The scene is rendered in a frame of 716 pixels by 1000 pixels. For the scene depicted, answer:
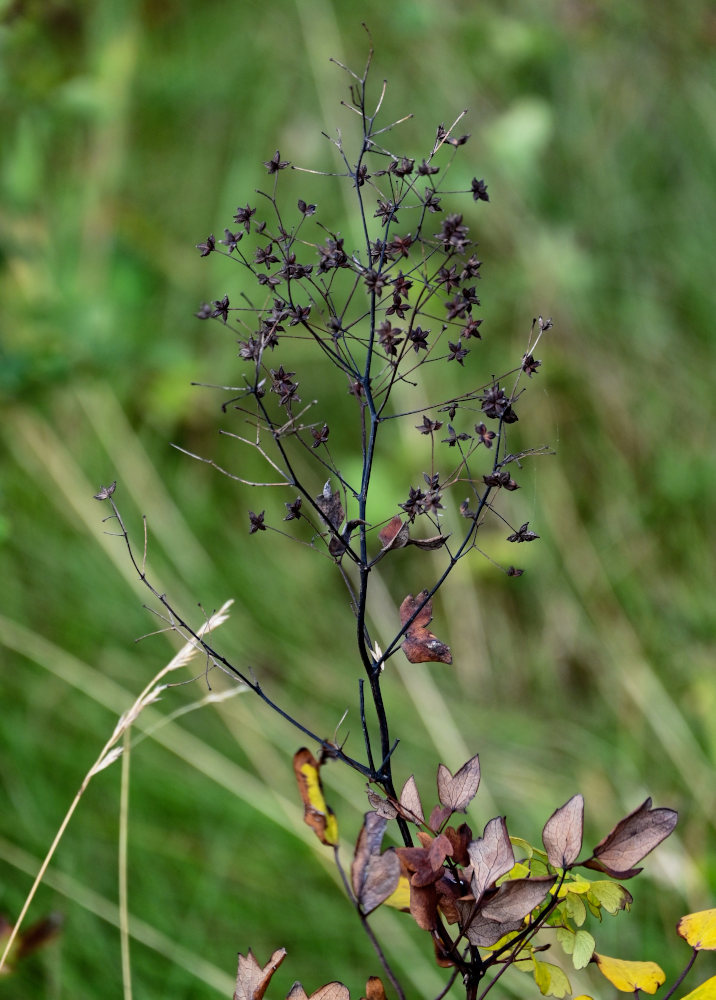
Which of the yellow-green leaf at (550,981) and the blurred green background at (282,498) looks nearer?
the yellow-green leaf at (550,981)

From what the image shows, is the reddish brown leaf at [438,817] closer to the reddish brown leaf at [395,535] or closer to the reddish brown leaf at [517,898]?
the reddish brown leaf at [517,898]

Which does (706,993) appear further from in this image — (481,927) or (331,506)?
(331,506)

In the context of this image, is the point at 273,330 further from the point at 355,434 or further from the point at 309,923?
the point at 355,434

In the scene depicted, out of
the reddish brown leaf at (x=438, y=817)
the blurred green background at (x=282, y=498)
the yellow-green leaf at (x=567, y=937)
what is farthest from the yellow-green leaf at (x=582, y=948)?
the blurred green background at (x=282, y=498)

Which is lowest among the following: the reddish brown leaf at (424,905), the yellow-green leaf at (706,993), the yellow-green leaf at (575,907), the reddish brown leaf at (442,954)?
the yellow-green leaf at (706,993)

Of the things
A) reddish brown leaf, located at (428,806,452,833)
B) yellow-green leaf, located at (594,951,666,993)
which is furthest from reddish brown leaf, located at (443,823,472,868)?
yellow-green leaf, located at (594,951,666,993)

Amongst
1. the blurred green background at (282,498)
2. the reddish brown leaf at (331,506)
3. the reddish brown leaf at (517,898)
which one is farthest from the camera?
the blurred green background at (282,498)
